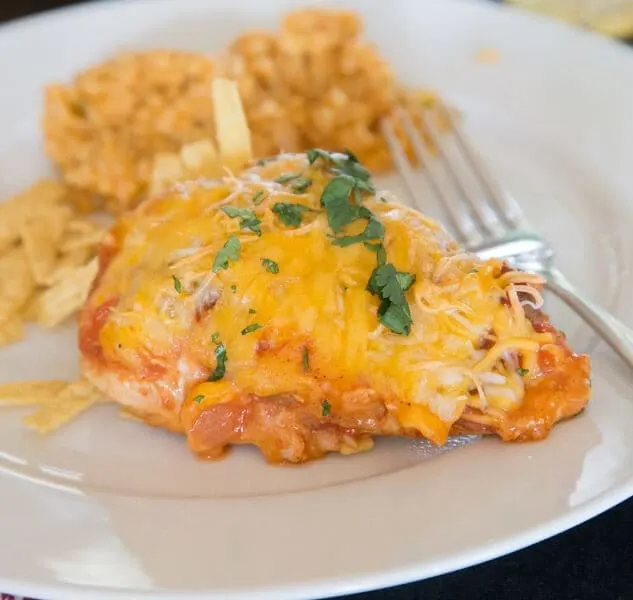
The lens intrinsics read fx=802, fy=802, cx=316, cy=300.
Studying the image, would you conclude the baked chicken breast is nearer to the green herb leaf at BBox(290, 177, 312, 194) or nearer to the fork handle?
the green herb leaf at BBox(290, 177, 312, 194)

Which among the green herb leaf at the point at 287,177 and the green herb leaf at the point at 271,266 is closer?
the green herb leaf at the point at 271,266

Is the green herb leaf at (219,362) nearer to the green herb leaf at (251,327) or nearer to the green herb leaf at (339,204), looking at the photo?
the green herb leaf at (251,327)

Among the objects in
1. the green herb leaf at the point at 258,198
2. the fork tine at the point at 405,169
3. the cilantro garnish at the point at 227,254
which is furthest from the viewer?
the fork tine at the point at 405,169

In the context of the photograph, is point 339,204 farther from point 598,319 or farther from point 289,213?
point 598,319

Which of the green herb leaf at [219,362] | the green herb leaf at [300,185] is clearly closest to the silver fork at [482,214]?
the green herb leaf at [300,185]

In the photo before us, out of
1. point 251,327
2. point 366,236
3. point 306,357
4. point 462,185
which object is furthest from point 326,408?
point 462,185

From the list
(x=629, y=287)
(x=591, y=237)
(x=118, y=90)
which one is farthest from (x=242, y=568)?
(x=118, y=90)
